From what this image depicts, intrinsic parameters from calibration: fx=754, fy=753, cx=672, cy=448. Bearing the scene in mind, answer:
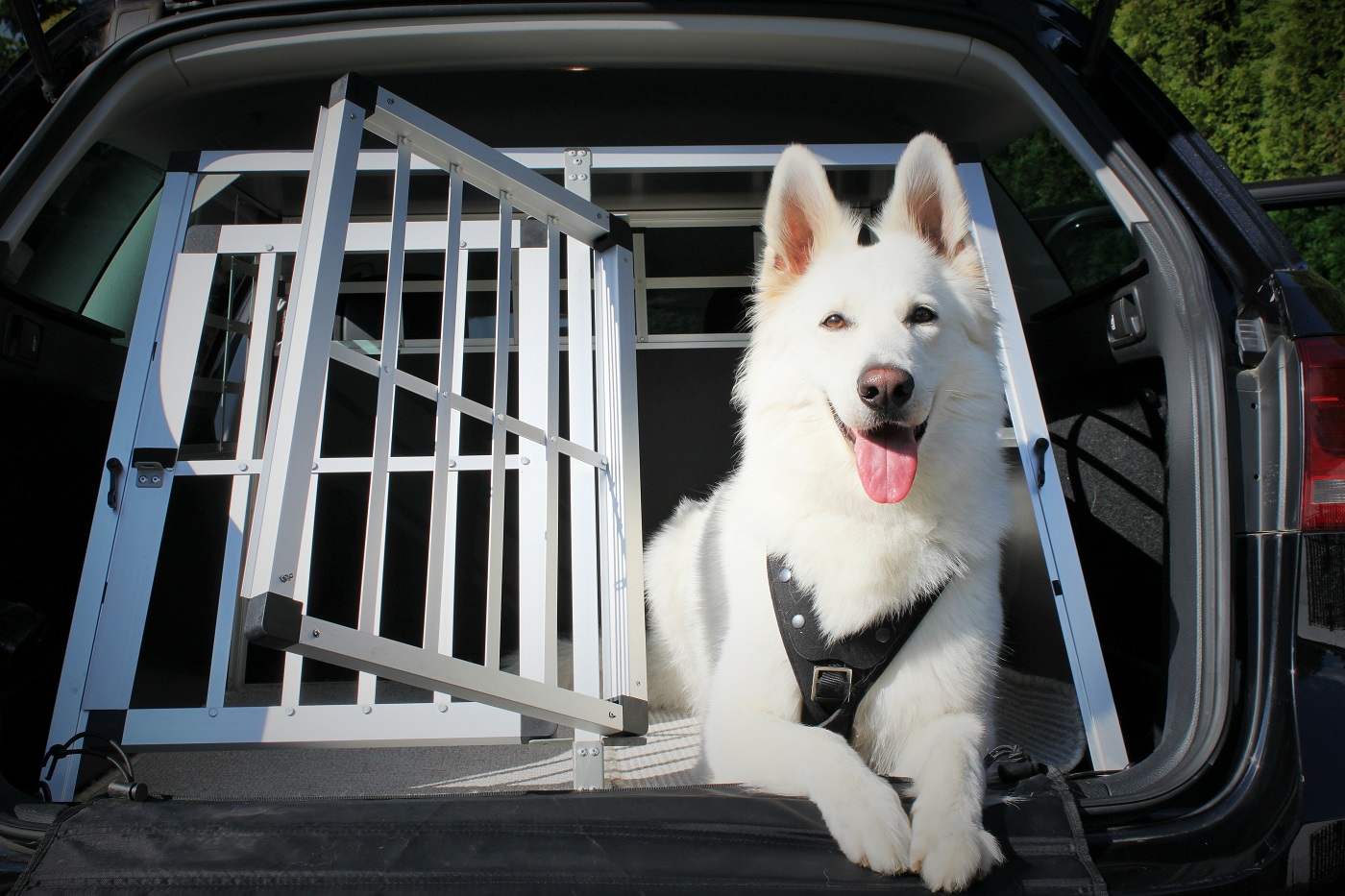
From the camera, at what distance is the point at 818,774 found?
4.32 feet

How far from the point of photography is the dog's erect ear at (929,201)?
1.88 m

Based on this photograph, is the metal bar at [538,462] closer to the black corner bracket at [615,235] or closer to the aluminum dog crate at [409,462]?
the aluminum dog crate at [409,462]

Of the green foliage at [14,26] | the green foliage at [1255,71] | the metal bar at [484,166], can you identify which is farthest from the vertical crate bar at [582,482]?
the green foliage at [14,26]

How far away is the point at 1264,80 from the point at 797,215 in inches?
246

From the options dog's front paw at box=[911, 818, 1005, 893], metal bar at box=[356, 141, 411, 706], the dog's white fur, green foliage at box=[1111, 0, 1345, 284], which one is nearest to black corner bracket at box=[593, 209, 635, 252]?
the dog's white fur

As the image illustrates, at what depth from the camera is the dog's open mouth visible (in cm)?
165

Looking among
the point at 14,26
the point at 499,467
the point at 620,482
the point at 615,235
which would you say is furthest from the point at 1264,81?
the point at 14,26

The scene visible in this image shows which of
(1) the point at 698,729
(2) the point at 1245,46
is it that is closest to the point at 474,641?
(1) the point at 698,729

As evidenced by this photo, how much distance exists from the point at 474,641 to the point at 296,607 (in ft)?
5.95

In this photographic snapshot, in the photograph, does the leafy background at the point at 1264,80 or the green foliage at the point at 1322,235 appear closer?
the green foliage at the point at 1322,235

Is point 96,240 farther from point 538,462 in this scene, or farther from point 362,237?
point 538,462

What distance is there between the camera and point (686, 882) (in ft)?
3.21

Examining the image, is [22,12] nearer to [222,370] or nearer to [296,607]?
[222,370]

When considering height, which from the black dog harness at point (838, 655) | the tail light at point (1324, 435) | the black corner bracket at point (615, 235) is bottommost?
the black dog harness at point (838, 655)
